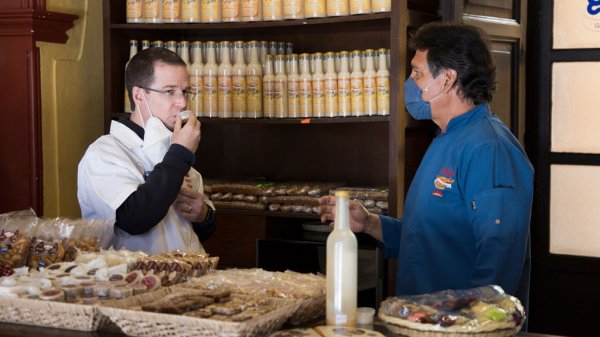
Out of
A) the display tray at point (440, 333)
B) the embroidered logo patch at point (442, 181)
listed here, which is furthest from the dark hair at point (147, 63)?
the display tray at point (440, 333)

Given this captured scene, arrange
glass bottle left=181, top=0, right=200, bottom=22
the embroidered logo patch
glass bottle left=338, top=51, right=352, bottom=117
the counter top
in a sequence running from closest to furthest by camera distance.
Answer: the counter top, the embroidered logo patch, glass bottle left=338, top=51, right=352, bottom=117, glass bottle left=181, top=0, right=200, bottom=22

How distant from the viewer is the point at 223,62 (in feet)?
15.6

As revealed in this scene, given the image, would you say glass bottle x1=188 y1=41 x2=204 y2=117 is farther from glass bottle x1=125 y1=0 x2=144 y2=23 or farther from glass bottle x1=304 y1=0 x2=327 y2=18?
glass bottle x1=304 y1=0 x2=327 y2=18

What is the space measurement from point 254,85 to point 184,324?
272 centimetres

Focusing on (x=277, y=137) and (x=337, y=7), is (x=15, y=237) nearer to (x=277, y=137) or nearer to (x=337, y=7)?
(x=337, y=7)

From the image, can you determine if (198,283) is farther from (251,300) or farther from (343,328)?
(343,328)

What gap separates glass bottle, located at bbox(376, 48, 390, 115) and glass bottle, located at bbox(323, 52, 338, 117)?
232 millimetres

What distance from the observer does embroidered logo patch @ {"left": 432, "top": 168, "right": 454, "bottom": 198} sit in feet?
9.48

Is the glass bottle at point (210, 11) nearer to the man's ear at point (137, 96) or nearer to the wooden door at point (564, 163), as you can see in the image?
the man's ear at point (137, 96)

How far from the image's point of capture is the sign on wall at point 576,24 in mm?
4684

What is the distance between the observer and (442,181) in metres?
2.90

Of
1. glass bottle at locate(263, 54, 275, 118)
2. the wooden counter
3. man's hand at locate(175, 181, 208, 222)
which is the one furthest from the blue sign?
the wooden counter

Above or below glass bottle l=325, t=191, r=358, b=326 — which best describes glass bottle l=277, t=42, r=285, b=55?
above

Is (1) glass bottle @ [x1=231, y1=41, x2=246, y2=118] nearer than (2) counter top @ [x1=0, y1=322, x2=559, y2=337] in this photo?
No
